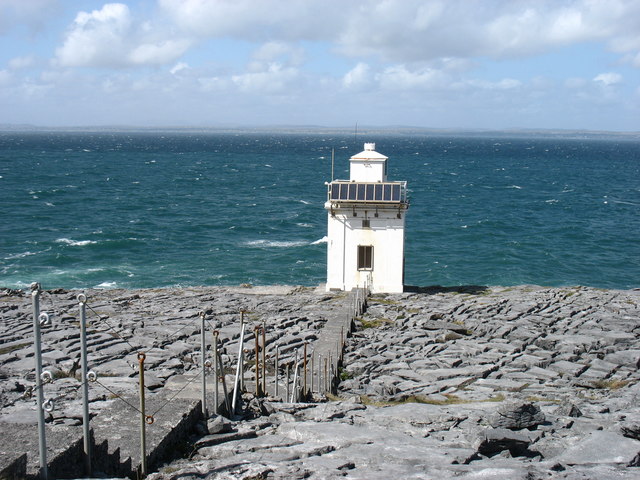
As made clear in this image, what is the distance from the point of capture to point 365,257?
34500 mm

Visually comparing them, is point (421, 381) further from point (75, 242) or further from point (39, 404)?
point (75, 242)

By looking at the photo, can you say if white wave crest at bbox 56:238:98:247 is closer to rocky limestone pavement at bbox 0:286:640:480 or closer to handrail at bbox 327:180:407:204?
rocky limestone pavement at bbox 0:286:640:480

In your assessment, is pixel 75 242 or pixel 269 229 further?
pixel 269 229

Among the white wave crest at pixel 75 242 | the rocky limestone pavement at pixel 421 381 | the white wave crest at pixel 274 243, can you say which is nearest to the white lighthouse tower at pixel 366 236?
A: the rocky limestone pavement at pixel 421 381

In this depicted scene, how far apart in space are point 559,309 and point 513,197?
258 ft

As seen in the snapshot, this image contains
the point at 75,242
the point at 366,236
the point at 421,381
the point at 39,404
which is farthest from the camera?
the point at 75,242

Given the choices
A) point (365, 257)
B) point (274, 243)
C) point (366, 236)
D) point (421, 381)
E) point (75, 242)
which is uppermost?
point (366, 236)

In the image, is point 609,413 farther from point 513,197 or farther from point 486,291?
point 513,197

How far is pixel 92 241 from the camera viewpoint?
63938mm

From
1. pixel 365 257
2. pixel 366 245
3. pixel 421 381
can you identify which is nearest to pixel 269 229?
pixel 365 257

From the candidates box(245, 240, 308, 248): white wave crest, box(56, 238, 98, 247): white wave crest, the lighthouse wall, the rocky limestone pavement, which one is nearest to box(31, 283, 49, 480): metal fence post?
the rocky limestone pavement

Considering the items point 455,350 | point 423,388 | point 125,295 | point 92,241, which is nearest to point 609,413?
point 423,388

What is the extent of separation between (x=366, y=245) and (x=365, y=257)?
24.3 inches

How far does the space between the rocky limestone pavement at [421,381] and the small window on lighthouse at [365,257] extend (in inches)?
93.8
